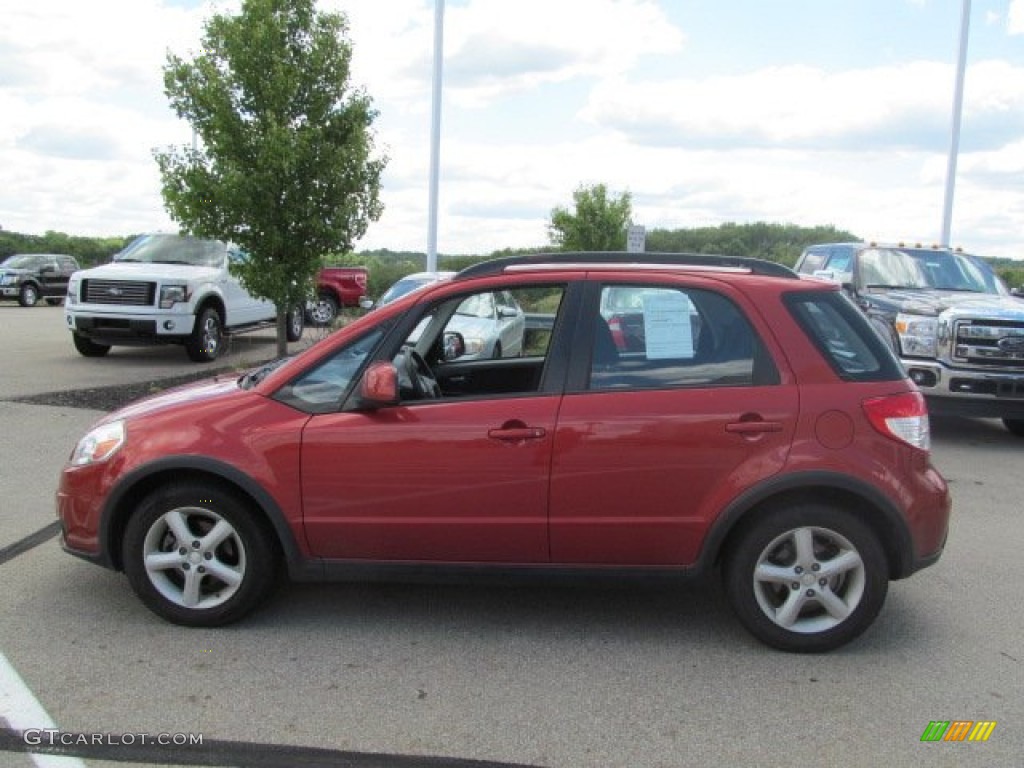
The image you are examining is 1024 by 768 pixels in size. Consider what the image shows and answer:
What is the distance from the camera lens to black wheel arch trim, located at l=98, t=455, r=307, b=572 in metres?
3.96

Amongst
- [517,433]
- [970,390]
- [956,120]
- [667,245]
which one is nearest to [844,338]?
[517,433]

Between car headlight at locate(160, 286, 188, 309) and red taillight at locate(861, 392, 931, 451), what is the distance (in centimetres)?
1104

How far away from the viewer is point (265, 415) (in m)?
4.03

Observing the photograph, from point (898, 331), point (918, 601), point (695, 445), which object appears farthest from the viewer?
point (898, 331)

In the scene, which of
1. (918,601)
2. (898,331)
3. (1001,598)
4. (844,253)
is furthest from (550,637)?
(844,253)

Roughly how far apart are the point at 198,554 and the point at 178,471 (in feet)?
1.26

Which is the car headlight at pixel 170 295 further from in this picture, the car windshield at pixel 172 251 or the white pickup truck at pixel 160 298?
Result: the car windshield at pixel 172 251

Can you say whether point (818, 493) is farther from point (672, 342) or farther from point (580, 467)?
point (580, 467)

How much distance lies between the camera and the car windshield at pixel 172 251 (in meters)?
13.9

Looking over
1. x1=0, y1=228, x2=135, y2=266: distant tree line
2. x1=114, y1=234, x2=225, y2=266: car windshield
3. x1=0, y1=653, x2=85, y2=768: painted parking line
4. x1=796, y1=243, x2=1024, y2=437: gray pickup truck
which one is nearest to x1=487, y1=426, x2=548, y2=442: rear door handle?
x1=0, y1=653, x2=85, y2=768: painted parking line

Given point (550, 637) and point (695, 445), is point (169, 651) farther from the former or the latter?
point (695, 445)

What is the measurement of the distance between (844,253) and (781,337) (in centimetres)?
779

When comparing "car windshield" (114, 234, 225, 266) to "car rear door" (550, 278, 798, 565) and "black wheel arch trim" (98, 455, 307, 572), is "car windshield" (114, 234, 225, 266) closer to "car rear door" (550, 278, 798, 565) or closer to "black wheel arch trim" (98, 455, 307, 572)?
"black wheel arch trim" (98, 455, 307, 572)

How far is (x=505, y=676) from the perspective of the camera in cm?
374
